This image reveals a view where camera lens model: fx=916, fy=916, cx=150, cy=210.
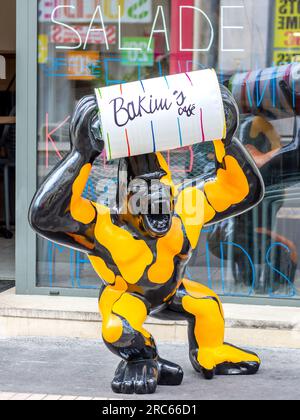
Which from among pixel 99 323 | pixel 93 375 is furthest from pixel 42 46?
pixel 93 375

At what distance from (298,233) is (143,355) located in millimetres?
2275

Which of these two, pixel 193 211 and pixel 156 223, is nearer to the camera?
pixel 156 223

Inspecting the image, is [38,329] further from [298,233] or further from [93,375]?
[298,233]

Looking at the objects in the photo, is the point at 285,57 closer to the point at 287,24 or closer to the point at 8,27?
the point at 287,24

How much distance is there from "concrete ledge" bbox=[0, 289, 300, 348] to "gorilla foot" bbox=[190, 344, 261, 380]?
0.70 m

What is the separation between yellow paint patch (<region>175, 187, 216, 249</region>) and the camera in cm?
533

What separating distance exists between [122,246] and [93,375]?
1111 mm

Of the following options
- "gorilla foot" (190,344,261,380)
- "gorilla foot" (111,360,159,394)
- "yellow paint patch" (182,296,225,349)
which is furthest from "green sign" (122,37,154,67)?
"gorilla foot" (111,360,159,394)

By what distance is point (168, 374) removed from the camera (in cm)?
553

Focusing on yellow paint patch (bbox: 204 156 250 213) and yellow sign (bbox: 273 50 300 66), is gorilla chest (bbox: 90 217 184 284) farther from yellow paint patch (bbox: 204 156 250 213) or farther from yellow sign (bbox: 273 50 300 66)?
yellow sign (bbox: 273 50 300 66)

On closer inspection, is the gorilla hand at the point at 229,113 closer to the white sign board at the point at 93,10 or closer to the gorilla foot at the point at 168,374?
the gorilla foot at the point at 168,374

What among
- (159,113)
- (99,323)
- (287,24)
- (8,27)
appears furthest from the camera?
(8,27)

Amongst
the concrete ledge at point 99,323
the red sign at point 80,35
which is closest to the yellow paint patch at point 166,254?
the concrete ledge at point 99,323

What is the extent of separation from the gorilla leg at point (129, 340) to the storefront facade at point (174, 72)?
173 cm
